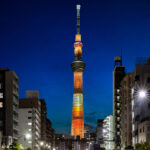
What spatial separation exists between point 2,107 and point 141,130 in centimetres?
4448

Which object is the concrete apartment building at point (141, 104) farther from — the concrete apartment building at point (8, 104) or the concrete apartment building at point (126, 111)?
the concrete apartment building at point (8, 104)

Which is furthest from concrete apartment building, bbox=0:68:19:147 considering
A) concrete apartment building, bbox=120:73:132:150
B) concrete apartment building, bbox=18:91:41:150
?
concrete apartment building, bbox=120:73:132:150

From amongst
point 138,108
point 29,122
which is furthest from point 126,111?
point 29,122

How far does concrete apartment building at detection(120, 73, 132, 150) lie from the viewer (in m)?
126

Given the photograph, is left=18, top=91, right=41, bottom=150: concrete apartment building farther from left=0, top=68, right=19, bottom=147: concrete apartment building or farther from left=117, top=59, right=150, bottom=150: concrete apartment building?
left=117, top=59, right=150, bottom=150: concrete apartment building

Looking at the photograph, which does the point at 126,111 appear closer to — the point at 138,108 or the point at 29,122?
the point at 138,108

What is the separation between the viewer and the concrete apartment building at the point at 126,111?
414 ft

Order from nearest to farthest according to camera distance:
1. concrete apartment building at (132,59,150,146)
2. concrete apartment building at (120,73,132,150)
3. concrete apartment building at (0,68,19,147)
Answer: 1. concrete apartment building at (132,59,150,146)
2. concrete apartment building at (0,68,19,147)
3. concrete apartment building at (120,73,132,150)

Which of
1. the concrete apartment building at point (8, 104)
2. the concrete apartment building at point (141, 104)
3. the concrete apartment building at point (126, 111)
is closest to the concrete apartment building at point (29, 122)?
the concrete apartment building at point (8, 104)

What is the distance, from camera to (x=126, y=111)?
132625 mm

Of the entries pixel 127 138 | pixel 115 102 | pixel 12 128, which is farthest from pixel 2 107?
pixel 115 102

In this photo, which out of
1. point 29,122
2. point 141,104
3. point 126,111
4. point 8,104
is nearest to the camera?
point 141,104

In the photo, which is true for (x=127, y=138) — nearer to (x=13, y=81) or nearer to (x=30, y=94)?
(x=13, y=81)

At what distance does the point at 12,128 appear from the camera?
117125 millimetres
